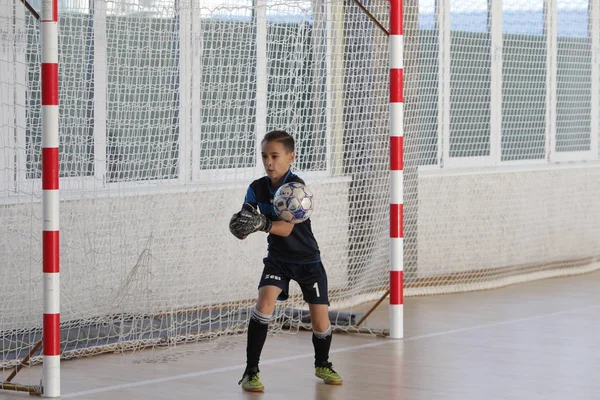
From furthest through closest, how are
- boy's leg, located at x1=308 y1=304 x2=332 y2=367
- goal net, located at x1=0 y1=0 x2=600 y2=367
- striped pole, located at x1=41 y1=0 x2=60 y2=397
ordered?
goal net, located at x1=0 y1=0 x2=600 y2=367 → boy's leg, located at x1=308 y1=304 x2=332 y2=367 → striped pole, located at x1=41 y1=0 x2=60 y2=397

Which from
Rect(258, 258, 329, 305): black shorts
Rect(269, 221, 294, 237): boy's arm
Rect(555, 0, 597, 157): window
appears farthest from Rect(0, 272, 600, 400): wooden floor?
Rect(555, 0, 597, 157): window

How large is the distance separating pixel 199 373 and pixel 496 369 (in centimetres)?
151

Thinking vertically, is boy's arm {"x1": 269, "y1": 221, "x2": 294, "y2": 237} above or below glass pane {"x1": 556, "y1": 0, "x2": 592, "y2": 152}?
below

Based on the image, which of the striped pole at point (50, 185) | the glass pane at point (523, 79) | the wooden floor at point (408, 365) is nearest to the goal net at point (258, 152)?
the glass pane at point (523, 79)

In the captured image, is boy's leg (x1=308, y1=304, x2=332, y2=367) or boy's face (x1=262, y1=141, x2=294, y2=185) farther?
boy's leg (x1=308, y1=304, x2=332, y2=367)

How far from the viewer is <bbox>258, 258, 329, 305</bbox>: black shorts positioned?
214 inches

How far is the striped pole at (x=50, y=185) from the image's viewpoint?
5.05 m

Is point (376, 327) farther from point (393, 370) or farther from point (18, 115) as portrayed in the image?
point (18, 115)

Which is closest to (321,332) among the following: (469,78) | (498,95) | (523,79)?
(469,78)

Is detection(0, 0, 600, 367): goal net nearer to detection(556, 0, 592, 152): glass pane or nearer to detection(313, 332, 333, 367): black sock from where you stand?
detection(556, 0, 592, 152): glass pane

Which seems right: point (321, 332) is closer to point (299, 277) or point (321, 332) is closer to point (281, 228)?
point (299, 277)

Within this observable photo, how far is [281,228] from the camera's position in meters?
5.32

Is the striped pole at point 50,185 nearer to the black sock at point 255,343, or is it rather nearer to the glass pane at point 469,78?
the black sock at point 255,343

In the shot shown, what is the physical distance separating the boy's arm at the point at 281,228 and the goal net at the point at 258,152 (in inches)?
62.8
